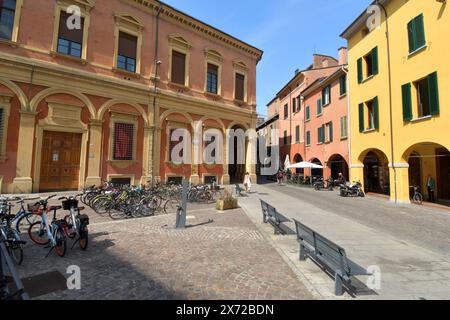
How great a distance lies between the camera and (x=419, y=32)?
1187 centimetres

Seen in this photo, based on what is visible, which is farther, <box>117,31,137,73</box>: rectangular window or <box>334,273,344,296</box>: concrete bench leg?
<box>117,31,137,73</box>: rectangular window

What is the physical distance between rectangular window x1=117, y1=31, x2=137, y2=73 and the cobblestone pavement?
1233cm

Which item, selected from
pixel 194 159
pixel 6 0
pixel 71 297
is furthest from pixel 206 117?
pixel 71 297

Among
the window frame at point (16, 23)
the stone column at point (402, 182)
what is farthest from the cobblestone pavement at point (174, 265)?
the window frame at point (16, 23)

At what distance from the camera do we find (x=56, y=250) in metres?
4.92

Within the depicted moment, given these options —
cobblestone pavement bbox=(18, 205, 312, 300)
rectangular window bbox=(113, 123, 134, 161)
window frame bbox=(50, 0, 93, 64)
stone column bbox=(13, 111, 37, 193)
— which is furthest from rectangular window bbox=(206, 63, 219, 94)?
cobblestone pavement bbox=(18, 205, 312, 300)

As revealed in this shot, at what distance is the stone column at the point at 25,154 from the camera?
1185 cm

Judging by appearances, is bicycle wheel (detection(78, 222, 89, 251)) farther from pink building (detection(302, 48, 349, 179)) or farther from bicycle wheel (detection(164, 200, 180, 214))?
pink building (detection(302, 48, 349, 179))

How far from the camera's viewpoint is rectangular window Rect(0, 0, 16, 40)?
12.0 meters

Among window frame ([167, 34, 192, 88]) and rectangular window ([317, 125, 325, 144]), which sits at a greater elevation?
window frame ([167, 34, 192, 88])

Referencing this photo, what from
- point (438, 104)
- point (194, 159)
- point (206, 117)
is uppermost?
point (206, 117)

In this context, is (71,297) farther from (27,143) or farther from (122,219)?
(27,143)
